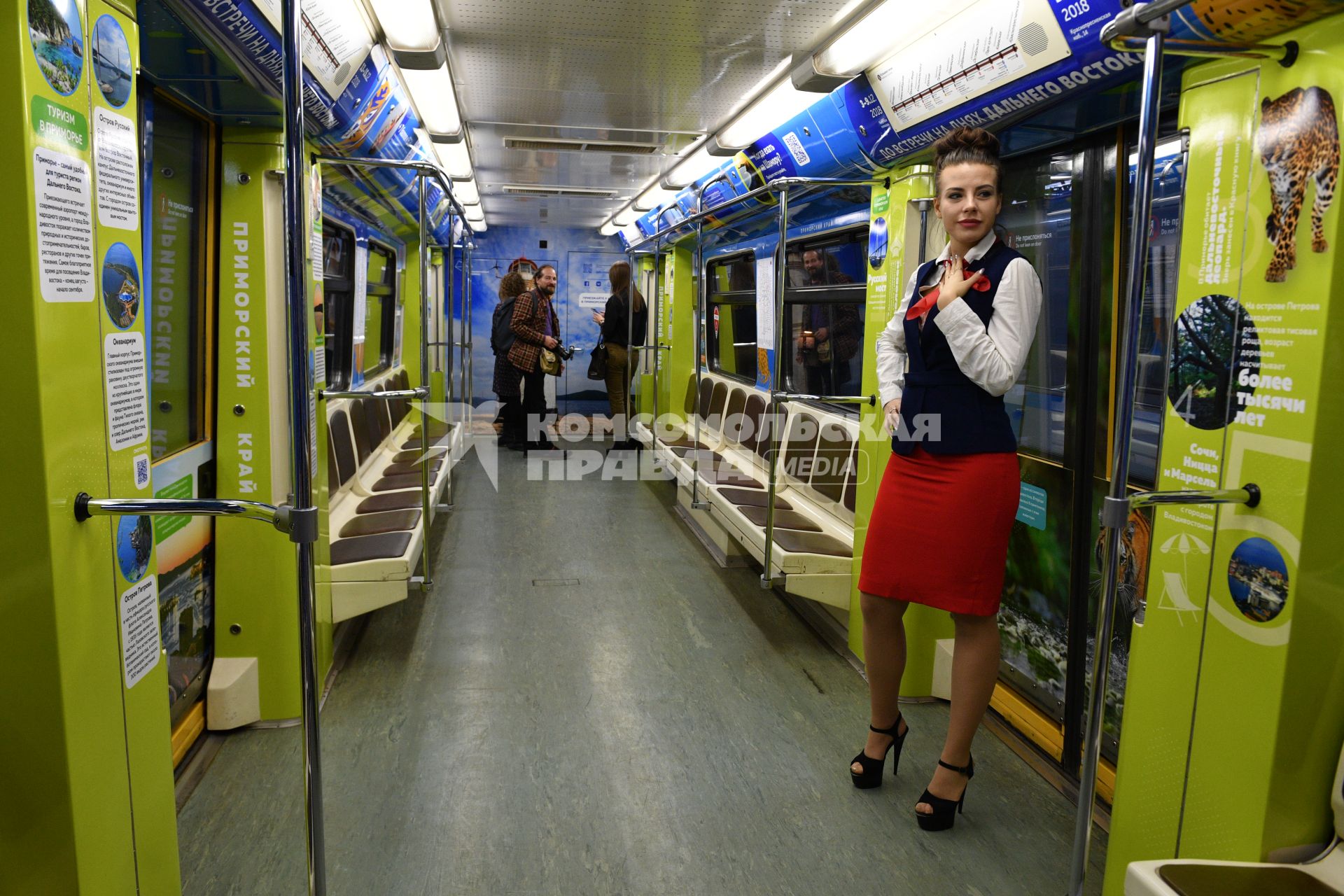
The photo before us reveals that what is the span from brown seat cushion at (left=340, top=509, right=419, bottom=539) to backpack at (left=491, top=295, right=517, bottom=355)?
369 centimetres

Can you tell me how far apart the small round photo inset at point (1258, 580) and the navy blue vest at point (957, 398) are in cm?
70

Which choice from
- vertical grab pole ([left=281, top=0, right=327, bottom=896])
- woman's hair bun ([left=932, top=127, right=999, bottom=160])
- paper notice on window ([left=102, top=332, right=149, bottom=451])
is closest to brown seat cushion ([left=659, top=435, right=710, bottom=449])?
woman's hair bun ([left=932, top=127, right=999, bottom=160])

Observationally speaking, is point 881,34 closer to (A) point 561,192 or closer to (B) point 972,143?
(B) point 972,143

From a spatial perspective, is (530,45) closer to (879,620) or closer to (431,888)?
(879,620)

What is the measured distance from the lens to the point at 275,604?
122 inches

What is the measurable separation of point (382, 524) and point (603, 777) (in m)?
1.95

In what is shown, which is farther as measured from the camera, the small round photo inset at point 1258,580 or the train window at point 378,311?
the train window at point 378,311

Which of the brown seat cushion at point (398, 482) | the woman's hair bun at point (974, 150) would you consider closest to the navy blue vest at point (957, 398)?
the woman's hair bun at point (974, 150)

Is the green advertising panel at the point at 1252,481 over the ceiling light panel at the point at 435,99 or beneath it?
beneath

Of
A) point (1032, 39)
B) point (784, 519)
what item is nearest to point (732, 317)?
point (784, 519)

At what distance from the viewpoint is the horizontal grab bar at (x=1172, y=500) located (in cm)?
138

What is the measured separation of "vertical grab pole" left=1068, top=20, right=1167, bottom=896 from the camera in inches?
52.6

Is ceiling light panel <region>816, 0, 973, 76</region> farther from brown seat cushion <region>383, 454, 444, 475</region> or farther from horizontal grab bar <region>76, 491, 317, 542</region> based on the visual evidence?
brown seat cushion <region>383, 454, 444, 475</region>

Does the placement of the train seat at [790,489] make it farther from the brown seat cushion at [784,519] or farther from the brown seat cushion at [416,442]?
the brown seat cushion at [416,442]
